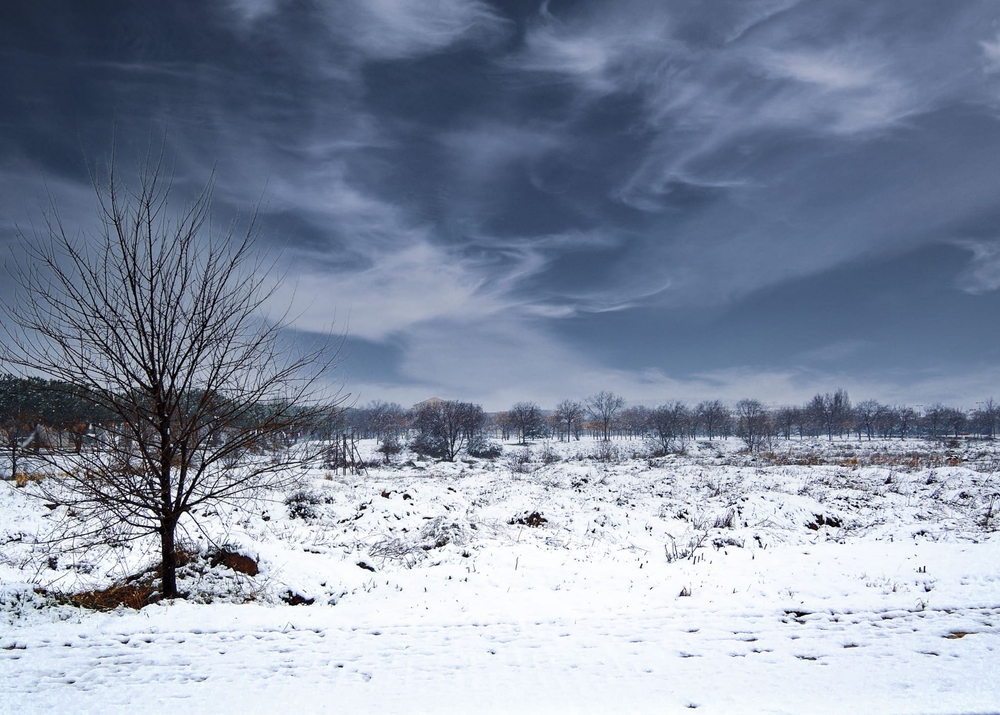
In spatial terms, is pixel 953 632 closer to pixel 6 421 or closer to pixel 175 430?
pixel 175 430

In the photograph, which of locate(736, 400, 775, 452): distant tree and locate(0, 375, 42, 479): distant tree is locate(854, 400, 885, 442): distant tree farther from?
locate(0, 375, 42, 479): distant tree

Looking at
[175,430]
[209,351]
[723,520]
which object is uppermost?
[209,351]

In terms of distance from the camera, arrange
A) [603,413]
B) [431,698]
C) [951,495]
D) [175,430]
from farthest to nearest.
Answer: [603,413] < [951,495] < [175,430] < [431,698]

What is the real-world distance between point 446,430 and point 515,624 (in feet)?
154

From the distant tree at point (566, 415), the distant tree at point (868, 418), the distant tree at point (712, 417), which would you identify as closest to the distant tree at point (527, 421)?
the distant tree at point (566, 415)

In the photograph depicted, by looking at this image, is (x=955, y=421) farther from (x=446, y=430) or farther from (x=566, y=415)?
(x=446, y=430)

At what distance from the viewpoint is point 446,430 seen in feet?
171

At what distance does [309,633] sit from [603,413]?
355 ft

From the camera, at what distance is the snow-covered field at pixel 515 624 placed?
401 cm

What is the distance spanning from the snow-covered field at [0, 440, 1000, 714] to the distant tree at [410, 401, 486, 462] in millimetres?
39087

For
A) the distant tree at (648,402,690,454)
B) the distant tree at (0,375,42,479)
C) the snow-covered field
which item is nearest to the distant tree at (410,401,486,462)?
the distant tree at (648,402,690,454)

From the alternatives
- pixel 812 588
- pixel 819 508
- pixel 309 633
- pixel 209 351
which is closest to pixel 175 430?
pixel 209 351

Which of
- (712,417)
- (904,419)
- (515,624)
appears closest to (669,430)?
(712,417)

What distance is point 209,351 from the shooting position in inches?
243
